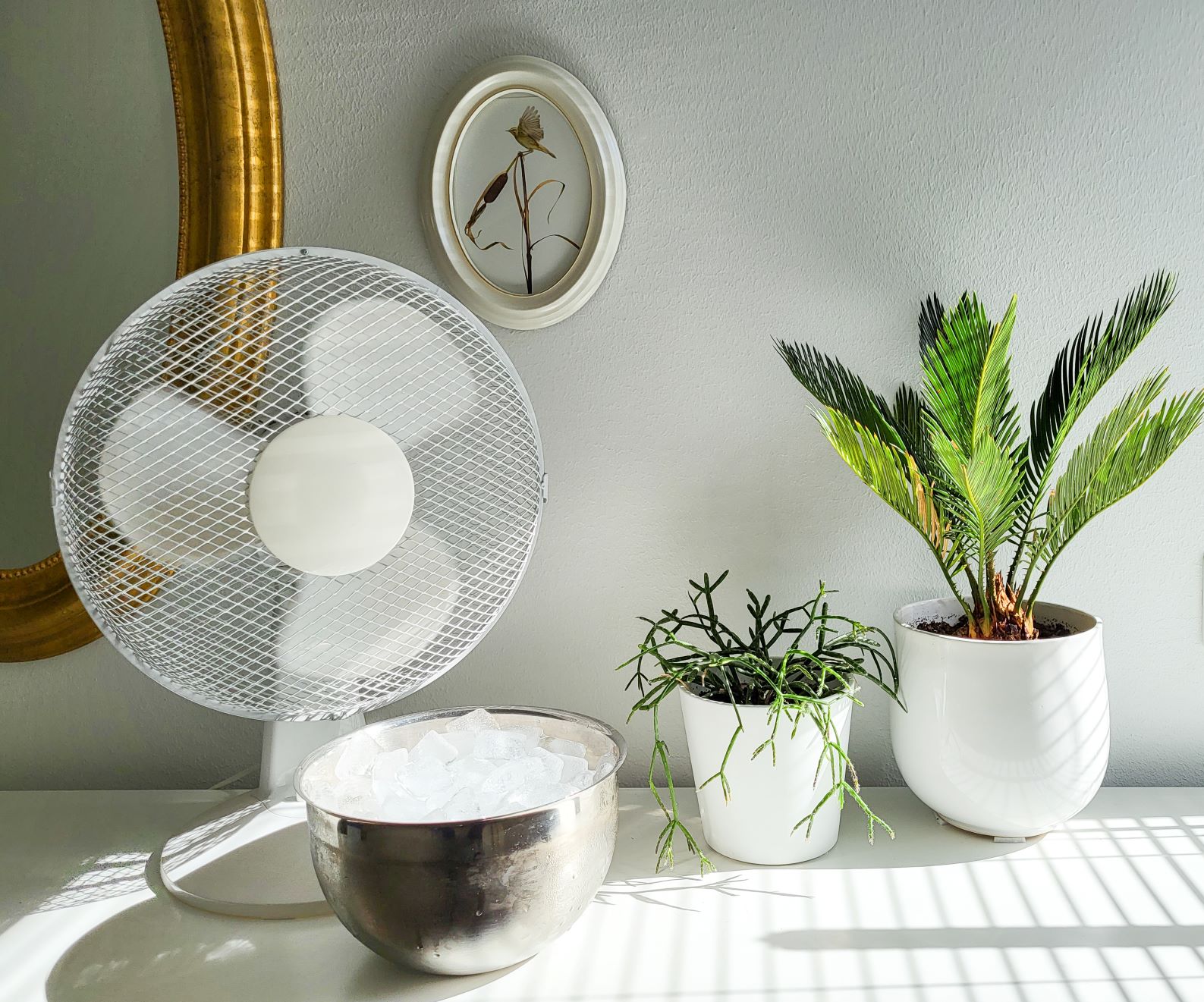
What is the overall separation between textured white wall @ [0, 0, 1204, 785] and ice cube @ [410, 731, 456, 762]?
0.27m

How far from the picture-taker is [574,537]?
114 cm

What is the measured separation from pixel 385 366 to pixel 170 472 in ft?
0.67

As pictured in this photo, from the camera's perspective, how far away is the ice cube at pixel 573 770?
0.82 metres

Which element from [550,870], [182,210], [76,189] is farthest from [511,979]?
[76,189]

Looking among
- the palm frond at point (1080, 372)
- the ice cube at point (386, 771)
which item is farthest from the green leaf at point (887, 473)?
the ice cube at point (386, 771)

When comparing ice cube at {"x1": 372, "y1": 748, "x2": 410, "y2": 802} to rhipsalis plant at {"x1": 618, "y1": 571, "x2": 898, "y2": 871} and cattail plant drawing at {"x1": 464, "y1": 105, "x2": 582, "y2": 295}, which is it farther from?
cattail plant drawing at {"x1": 464, "y1": 105, "x2": 582, "y2": 295}

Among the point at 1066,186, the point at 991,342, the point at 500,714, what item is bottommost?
the point at 500,714

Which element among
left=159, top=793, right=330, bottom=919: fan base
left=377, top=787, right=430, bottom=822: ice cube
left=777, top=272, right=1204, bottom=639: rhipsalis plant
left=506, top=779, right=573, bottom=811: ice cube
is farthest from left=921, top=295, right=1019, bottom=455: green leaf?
left=159, top=793, right=330, bottom=919: fan base

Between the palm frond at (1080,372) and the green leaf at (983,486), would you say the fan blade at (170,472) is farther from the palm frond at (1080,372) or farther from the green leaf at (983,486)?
the palm frond at (1080,372)

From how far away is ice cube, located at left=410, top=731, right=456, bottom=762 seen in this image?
2.86 ft

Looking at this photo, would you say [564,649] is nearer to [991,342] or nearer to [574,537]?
[574,537]

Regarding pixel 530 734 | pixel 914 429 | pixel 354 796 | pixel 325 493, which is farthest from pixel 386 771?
pixel 914 429

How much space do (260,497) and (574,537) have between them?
451 millimetres

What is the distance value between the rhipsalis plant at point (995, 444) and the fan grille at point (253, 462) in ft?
1.17
